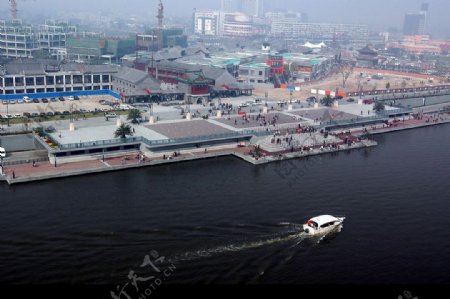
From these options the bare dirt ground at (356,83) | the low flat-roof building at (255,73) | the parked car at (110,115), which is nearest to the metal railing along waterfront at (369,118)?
the bare dirt ground at (356,83)

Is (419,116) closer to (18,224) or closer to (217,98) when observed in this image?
(217,98)

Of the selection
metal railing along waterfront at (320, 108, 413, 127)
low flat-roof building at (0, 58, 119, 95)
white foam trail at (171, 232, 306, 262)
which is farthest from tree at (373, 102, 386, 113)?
low flat-roof building at (0, 58, 119, 95)

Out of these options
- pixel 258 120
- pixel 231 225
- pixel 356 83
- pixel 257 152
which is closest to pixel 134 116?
pixel 258 120

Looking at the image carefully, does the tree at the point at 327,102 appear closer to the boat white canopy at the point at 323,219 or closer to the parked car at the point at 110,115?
the parked car at the point at 110,115

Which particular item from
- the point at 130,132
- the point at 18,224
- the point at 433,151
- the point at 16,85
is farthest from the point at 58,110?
the point at 433,151

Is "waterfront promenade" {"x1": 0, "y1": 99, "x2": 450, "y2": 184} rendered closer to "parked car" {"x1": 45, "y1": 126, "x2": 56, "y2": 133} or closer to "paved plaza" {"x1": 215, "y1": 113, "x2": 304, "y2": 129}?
"paved plaza" {"x1": 215, "y1": 113, "x2": 304, "y2": 129}

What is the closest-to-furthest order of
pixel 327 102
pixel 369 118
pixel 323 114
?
pixel 369 118
pixel 323 114
pixel 327 102

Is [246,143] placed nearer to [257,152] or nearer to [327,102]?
[257,152]
